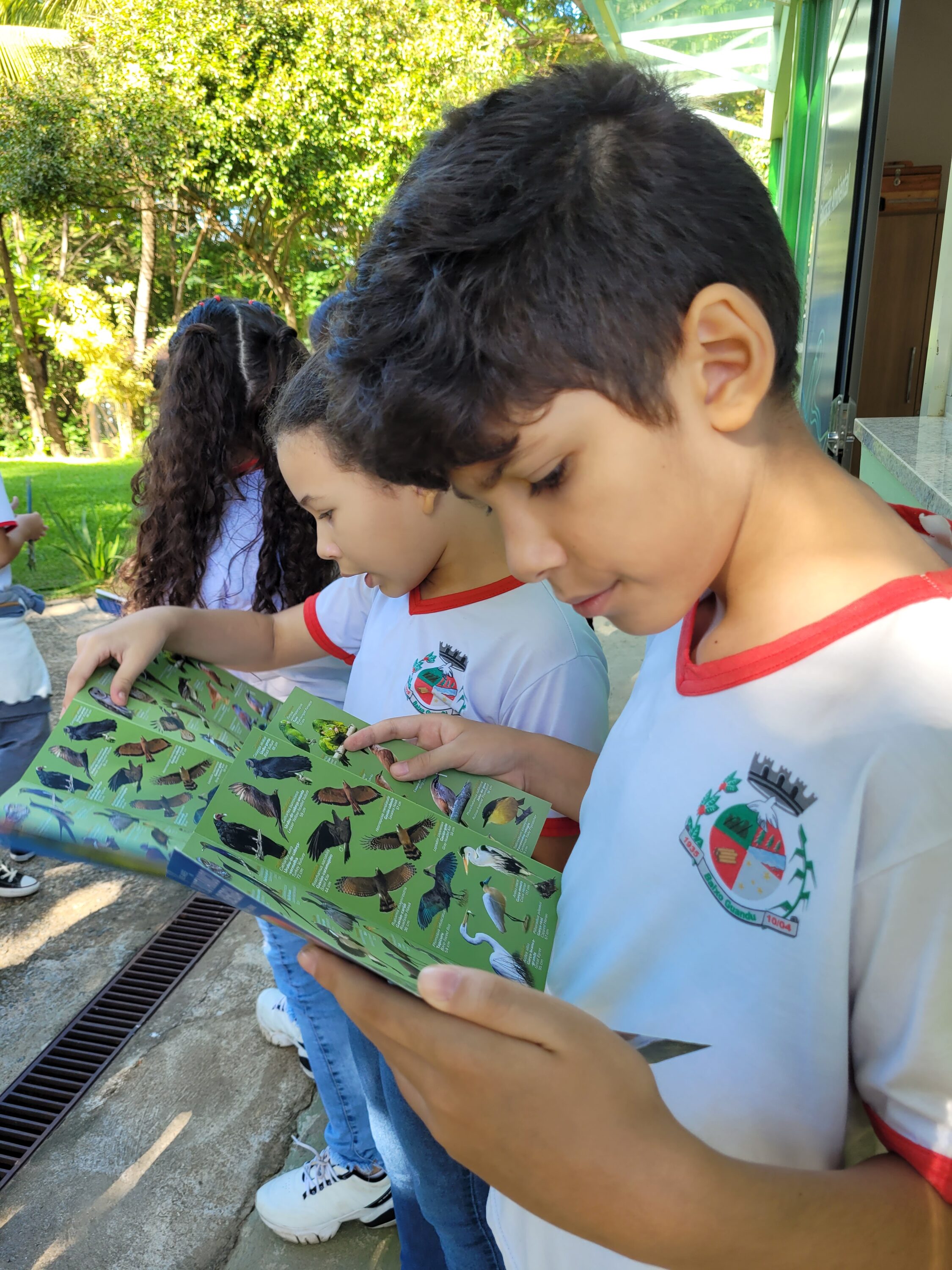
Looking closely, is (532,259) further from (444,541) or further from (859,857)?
(444,541)

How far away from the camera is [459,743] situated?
4.07 feet

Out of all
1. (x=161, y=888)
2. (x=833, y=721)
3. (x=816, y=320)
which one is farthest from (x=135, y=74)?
(x=833, y=721)

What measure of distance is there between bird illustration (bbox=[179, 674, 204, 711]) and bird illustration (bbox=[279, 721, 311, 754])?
0.82 feet

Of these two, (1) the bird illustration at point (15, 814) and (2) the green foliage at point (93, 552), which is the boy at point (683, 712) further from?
(2) the green foliage at point (93, 552)

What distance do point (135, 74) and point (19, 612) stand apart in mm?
11495

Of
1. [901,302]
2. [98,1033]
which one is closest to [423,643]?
[98,1033]

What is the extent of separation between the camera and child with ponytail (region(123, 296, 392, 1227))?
207cm

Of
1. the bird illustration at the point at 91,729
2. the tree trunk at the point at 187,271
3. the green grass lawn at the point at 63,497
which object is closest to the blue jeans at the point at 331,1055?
the bird illustration at the point at 91,729

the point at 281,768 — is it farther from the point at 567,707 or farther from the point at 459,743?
the point at 567,707

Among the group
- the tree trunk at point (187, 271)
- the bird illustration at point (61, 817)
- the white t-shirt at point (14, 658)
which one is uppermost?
the tree trunk at point (187, 271)

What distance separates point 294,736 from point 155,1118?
1.52 m

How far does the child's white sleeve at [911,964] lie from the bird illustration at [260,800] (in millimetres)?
535

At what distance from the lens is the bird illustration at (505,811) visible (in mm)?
1071

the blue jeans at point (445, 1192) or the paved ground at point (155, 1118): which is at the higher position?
the blue jeans at point (445, 1192)
